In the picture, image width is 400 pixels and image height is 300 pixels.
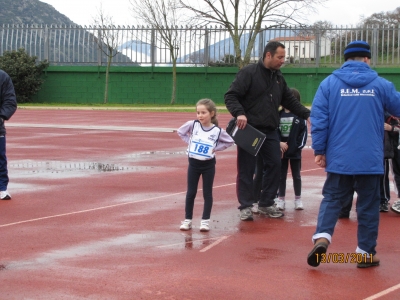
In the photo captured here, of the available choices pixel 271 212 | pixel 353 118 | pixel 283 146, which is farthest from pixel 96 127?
pixel 353 118

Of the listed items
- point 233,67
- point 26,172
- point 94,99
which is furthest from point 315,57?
point 26,172

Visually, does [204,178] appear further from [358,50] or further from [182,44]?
[182,44]

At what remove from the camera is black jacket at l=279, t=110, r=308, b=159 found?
9164 millimetres

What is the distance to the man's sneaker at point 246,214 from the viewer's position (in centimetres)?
848

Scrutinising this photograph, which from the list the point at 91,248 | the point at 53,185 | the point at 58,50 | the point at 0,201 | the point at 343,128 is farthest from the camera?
the point at 58,50

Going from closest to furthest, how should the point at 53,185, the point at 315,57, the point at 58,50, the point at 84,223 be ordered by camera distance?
the point at 84,223 → the point at 53,185 → the point at 315,57 → the point at 58,50

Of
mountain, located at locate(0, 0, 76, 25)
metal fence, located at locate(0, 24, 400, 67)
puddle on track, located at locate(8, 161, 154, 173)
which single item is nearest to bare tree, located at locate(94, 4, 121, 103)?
metal fence, located at locate(0, 24, 400, 67)

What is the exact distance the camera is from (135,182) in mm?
11547

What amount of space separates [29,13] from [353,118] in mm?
112542

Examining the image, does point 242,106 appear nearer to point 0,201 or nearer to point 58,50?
point 0,201

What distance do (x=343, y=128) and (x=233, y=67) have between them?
3449cm

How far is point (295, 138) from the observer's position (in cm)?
920
